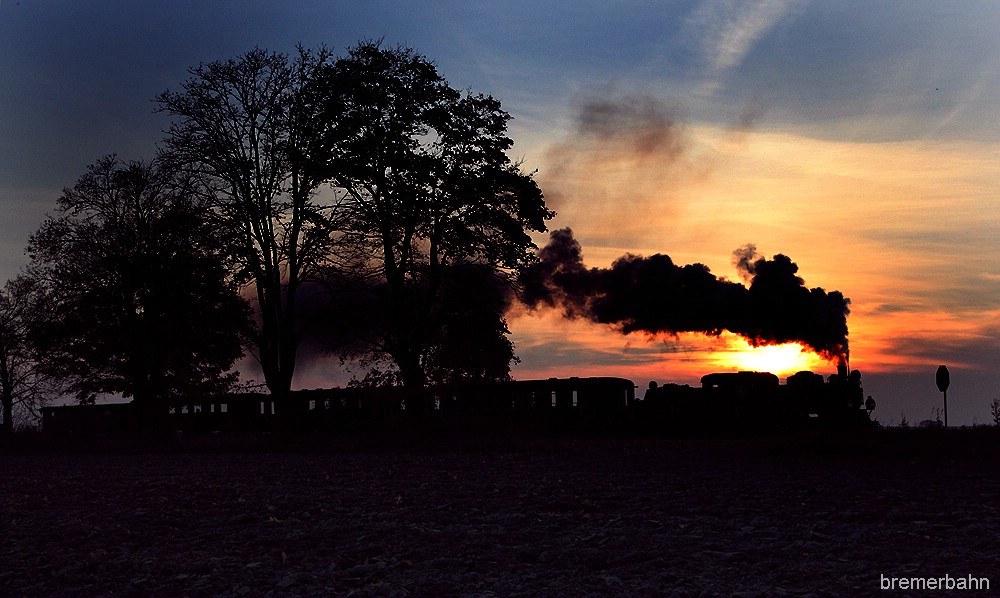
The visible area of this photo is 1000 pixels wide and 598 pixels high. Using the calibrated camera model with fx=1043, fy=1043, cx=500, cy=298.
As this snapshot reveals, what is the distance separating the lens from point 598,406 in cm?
4434

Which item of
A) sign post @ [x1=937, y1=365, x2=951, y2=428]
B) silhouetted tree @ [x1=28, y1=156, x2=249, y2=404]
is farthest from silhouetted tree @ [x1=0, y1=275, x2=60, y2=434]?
sign post @ [x1=937, y1=365, x2=951, y2=428]

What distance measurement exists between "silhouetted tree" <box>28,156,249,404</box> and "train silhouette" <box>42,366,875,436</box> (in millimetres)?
2317

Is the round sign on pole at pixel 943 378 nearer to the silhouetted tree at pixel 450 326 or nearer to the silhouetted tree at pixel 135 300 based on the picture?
the silhouetted tree at pixel 450 326

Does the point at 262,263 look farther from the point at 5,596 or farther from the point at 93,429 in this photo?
the point at 93,429

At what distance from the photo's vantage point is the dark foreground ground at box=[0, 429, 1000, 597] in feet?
34.4

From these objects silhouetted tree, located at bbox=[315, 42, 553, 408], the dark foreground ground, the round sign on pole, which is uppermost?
silhouetted tree, located at bbox=[315, 42, 553, 408]

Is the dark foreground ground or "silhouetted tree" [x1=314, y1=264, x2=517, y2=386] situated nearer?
the dark foreground ground

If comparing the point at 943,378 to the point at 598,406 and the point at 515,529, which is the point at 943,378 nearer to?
the point at 598,406

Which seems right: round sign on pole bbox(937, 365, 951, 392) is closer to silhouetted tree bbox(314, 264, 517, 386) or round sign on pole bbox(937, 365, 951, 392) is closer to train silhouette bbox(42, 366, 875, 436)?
train silhouette bbox(42, 366, 875, 436)

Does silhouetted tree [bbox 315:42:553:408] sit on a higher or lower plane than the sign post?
higher

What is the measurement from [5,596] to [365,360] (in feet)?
105

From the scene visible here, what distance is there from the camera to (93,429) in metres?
74.5

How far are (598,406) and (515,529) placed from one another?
31306mm

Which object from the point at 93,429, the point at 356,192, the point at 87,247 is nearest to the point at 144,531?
the point at 356,192
